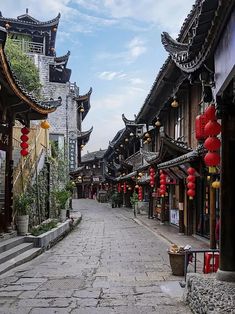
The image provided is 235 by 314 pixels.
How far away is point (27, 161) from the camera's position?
16859 mm

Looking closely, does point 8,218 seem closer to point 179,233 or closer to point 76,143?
point 179,233

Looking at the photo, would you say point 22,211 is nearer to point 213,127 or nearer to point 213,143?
point 213,143

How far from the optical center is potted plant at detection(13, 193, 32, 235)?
14.4 m

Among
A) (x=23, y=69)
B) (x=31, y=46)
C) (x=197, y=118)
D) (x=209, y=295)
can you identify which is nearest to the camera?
(x=209, y=295)

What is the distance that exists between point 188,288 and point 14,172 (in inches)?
376

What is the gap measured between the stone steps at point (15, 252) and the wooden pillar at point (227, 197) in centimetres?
562

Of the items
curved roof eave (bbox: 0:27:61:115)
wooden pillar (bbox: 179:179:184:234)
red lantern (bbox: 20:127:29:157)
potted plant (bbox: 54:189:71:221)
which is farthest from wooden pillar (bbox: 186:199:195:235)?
potted plant (bbox: 54:189:71:221)

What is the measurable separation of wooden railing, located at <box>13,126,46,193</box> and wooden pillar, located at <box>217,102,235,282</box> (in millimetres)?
9770

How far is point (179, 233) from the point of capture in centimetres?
1847

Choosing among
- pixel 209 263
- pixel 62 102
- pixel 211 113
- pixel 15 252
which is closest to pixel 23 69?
pixel 15 252

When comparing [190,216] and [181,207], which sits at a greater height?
[181,207]

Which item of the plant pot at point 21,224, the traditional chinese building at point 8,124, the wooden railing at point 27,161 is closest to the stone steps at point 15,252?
the plant pot at point 21,224

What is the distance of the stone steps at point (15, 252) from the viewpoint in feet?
36.2

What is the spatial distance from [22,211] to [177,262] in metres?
6.69
